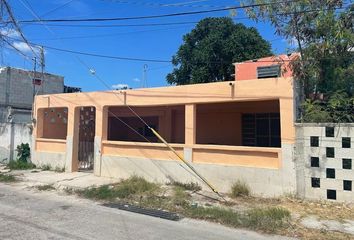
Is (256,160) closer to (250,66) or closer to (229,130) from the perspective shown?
(229,130)

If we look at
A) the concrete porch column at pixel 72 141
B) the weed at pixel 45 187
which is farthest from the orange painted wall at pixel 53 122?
the weed at pixel 45 187

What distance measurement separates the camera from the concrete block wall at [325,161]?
29.1 feet

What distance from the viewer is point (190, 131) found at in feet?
38.3

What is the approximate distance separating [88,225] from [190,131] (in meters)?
5.24

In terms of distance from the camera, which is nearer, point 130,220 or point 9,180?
point 130,220

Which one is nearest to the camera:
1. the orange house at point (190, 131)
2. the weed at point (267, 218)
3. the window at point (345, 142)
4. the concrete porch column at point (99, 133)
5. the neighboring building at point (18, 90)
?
the weed at point (267, 218)

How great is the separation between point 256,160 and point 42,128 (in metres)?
10.6

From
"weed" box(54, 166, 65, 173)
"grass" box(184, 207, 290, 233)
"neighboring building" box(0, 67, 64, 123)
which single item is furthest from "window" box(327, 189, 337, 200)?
"neighboring building" box(0, 67, 64, 123)

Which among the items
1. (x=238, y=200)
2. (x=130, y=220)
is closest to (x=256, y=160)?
(x=238, y=200)

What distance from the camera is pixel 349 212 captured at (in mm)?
8312

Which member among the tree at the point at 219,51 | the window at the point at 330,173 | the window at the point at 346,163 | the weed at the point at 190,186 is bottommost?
the weed at the point at 190,186

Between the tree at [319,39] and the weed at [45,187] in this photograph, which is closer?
the tree at [319,39]

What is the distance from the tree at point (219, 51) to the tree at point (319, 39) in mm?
15565

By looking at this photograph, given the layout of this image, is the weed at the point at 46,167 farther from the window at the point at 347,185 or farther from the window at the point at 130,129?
the window at the point at 347,185
